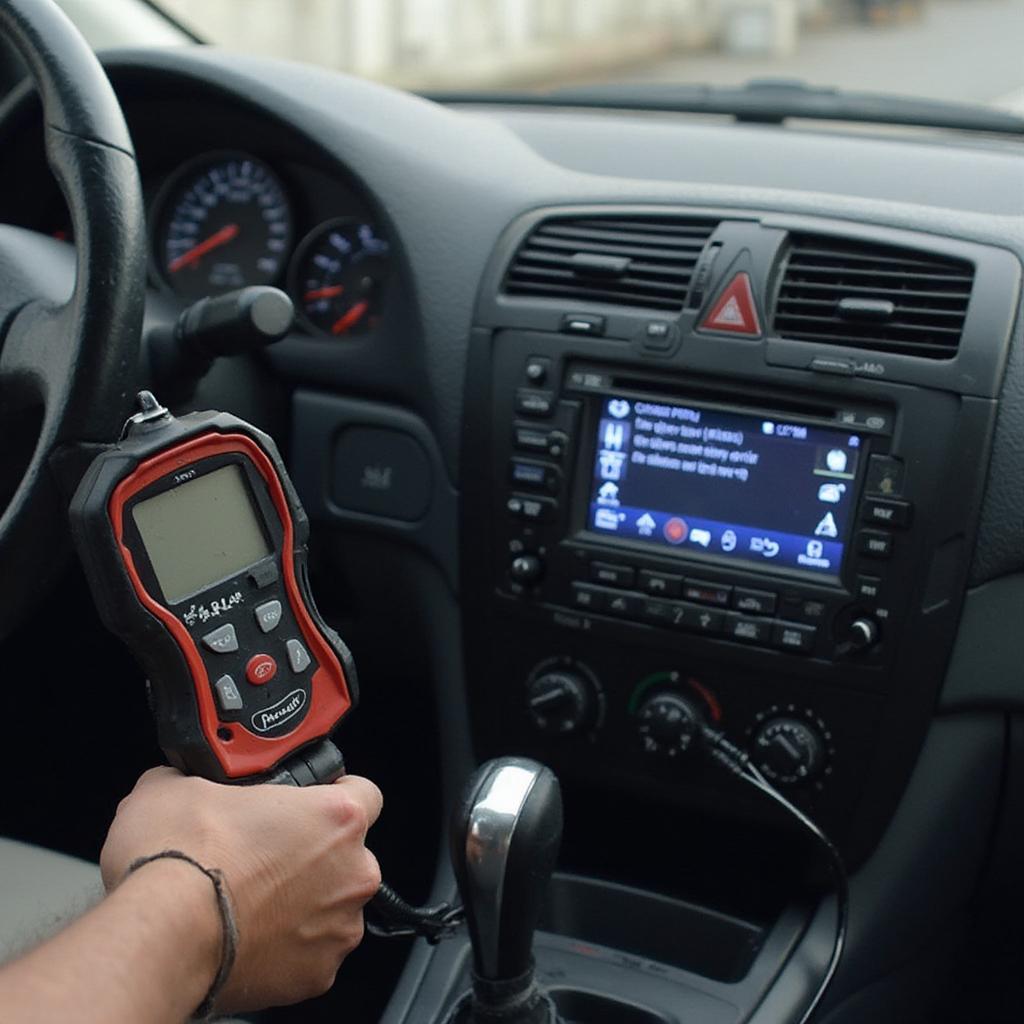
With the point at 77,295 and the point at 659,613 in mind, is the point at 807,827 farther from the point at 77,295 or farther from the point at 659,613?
the point at 77,295

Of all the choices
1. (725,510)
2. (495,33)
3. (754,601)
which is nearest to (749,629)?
(754,601)

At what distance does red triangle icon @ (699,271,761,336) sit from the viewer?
1.75 metres

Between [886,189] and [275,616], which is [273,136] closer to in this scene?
[886,189]

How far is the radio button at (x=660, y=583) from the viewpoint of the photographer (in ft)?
5.94

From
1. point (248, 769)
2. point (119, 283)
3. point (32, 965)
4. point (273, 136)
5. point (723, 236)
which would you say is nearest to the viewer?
point (32, 965)

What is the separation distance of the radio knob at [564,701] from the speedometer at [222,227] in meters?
0.67

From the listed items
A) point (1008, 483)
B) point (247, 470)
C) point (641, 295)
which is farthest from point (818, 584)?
point (247, 470)

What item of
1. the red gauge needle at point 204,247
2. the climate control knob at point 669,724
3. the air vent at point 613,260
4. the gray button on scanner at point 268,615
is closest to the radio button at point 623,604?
the climate control knob at point 669,724

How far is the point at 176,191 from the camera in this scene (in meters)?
2.21

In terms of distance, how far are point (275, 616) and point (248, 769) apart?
0.44 feet

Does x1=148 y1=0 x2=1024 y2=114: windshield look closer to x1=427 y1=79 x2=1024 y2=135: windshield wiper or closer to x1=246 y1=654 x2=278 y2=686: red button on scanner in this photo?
x1=427 y1=79 x2=1024 y2=135: windshield wiper

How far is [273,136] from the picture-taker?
82.1 inches

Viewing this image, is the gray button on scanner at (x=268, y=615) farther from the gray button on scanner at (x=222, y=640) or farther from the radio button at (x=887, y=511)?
the radio button at (x=887, y=511)

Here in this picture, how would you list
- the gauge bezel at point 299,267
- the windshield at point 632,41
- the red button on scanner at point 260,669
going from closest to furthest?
the red button on scanner at point 260,669 → the gauge bezel at point 299,267 → the windshield at point 632,41
